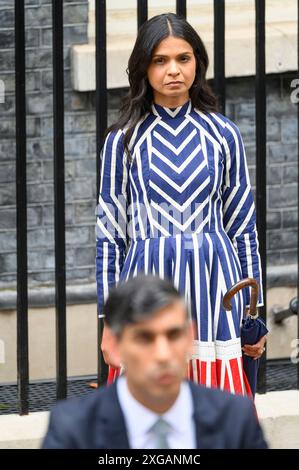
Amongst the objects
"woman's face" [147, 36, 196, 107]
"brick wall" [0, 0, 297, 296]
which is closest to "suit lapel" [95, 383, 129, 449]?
"woman's face" [147, 36, 196, 107]

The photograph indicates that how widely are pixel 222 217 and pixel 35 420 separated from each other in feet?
3.60

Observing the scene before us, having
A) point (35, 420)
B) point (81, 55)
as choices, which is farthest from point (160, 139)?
point (81, 55)

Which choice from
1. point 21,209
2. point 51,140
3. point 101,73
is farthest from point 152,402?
point 51,140

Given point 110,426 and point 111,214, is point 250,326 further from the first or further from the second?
point 110,426

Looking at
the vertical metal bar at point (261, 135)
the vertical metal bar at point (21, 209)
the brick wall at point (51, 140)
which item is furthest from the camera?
the brick wall at point (51, 140)

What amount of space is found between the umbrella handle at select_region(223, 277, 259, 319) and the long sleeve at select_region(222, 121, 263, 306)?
13 centimetres

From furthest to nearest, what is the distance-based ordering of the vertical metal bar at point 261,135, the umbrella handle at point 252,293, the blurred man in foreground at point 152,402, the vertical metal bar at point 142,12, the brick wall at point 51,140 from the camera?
the brick wall at point 51,140, the vertical metal bar at point 261,135, the vertical metal bar at point 142,12, the umbrella handle at point 252,293, the blurred man in foreground at point 152,402

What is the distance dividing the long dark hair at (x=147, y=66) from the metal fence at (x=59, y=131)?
1.35 ft

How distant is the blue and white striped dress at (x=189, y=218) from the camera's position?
4711mm

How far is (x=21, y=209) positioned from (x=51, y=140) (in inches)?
73.9

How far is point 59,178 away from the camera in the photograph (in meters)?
5.24

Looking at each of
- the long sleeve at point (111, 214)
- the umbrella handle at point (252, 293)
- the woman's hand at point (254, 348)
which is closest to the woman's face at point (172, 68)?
the long sleeve at point (111, 214)

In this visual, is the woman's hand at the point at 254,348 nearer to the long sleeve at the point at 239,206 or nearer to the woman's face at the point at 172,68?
the long sleeve at the point at 239,206

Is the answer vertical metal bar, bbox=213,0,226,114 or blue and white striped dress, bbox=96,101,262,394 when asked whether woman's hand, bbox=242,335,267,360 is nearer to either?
blue and white striped dress, bbox=96,101,262,394
